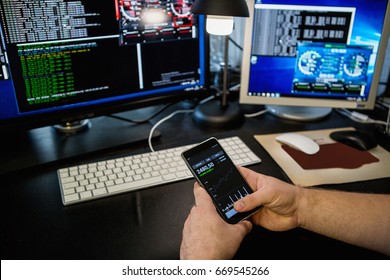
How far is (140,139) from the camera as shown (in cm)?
104

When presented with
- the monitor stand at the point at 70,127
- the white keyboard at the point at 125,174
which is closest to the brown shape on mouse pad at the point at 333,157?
the white keyboard at the point at 125,174

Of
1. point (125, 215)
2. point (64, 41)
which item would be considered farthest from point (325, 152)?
point (64, 41)

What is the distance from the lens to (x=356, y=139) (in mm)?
1016

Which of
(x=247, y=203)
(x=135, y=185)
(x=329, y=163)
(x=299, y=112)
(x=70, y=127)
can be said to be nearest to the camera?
(x=247, y=203)

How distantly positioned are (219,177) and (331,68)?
1.94ft

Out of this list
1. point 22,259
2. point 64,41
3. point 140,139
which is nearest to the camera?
point 22,259

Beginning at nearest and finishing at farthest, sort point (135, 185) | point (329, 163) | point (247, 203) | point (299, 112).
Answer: point (247, 203) → point (135, 185) → point (329, 163) → point (299, 112)

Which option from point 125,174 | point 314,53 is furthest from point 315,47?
point 125,174

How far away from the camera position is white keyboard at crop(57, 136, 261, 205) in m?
0.82

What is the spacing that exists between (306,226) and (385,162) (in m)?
0.34

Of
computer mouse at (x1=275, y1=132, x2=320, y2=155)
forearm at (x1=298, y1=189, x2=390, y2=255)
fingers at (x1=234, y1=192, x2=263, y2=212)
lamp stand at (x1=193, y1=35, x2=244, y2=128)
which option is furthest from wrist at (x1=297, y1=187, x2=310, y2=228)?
lamp stand at (x1=193, y1=35, x2=244, y2=128)

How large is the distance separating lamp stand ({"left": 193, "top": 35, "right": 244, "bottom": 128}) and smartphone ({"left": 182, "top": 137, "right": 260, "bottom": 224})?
0.35 m

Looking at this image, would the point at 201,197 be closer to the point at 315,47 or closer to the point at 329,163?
the point at 329,163

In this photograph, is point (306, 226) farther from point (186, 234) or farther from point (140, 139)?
point (140, 139)
